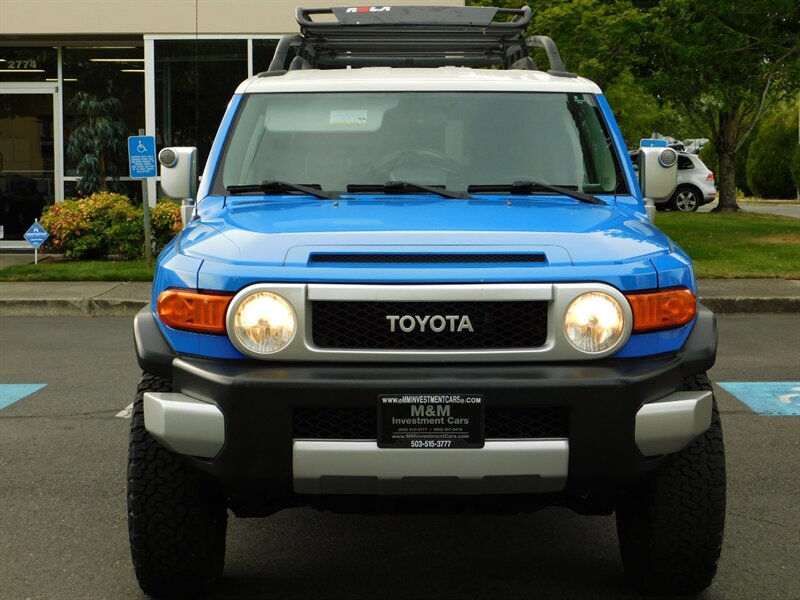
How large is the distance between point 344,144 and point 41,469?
246 cm

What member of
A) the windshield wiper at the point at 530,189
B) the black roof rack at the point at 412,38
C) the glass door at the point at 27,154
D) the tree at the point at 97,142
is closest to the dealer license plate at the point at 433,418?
the windshield wiper at the point at 530,189

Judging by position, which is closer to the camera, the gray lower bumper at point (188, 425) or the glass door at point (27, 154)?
the gray lower bumper at point (188, 425)

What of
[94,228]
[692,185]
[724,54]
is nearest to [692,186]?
[692,185]

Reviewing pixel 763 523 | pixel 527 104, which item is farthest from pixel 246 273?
pixel 763 523

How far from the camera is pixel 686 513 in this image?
4.02 metres

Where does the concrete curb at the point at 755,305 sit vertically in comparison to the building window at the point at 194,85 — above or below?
below

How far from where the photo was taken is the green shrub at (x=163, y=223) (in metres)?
16.9

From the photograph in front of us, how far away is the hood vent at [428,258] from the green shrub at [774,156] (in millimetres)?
43229

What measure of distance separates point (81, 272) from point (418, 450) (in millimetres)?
12198

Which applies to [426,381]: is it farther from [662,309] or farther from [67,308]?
[67,308]

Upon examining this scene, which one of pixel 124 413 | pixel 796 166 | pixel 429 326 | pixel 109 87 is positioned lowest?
pixel 124 413

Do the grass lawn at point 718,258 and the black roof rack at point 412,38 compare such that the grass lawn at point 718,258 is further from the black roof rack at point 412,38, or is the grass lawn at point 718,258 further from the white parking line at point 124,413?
the black roof rack at point 412,38

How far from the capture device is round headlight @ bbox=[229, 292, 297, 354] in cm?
378

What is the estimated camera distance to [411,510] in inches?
157
